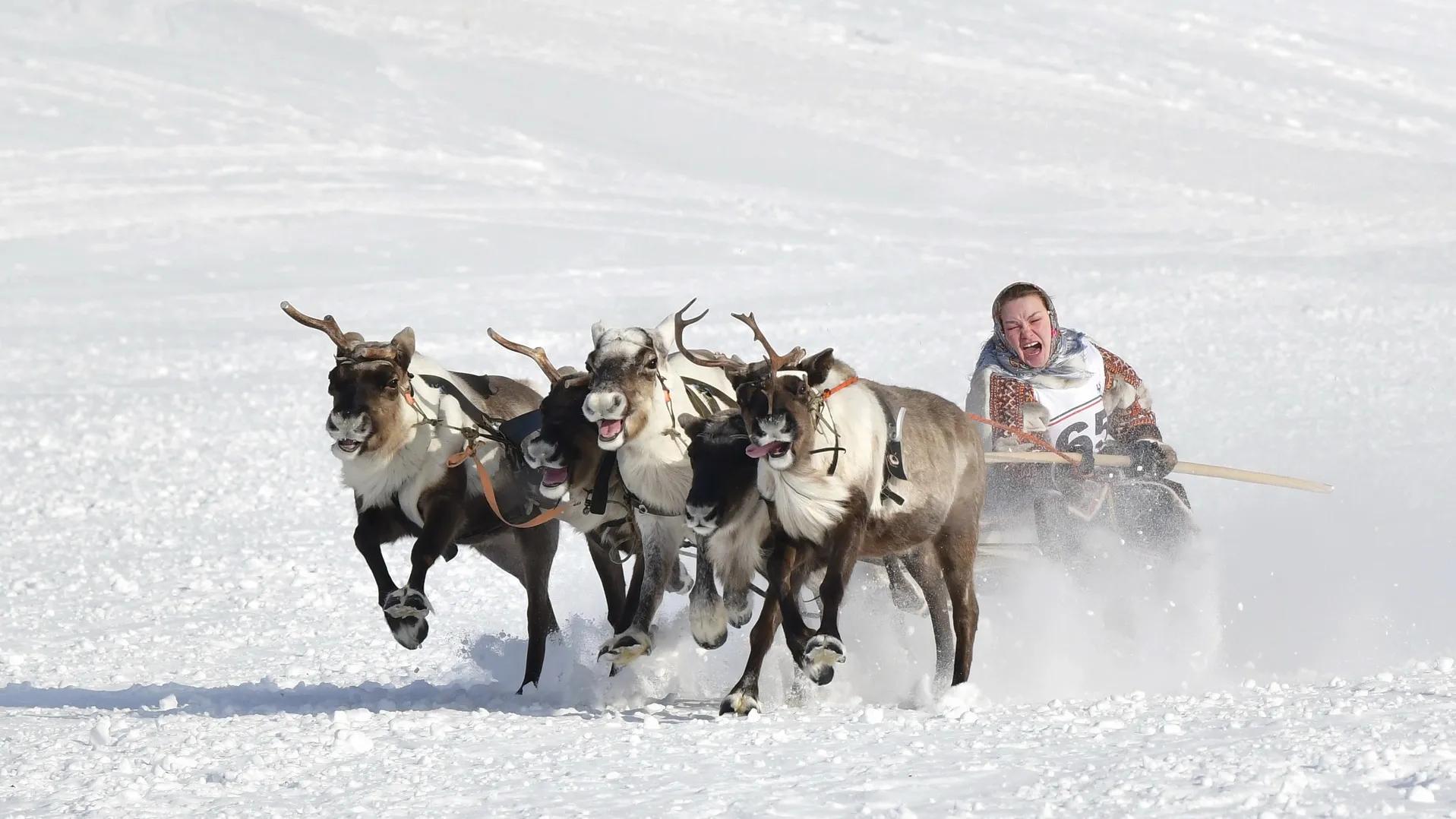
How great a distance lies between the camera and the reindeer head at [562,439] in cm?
707

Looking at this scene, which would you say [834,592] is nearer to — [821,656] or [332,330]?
[821,656]

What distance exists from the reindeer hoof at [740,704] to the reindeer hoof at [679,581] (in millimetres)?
863

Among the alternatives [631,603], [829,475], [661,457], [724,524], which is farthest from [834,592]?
[631,603]

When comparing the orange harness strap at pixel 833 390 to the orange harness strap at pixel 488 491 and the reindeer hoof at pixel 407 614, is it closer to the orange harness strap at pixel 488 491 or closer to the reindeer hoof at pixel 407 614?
the orange harness strap at pixel 488 491

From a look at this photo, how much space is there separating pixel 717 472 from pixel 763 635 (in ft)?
2.13

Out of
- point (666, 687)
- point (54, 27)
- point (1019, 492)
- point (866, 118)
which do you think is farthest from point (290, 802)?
point (54, 27)

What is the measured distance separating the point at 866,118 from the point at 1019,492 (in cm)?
2529

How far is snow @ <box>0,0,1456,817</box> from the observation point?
5680 millimetres

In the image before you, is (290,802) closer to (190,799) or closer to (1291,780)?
(190,799)

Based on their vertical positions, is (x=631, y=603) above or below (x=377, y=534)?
below

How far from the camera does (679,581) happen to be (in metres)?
7.59

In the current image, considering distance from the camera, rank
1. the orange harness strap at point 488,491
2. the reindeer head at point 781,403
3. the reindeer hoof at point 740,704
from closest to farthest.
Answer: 1. the reindeer head at point 781,403
2. the reindeer hoof at point 740,704
3. the orange harness strap at point 488,491

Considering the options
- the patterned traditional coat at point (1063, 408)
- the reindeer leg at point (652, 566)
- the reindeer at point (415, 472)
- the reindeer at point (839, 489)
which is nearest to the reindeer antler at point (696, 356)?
the reindeer at point (839, 489)

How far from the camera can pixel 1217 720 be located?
5.67 m
